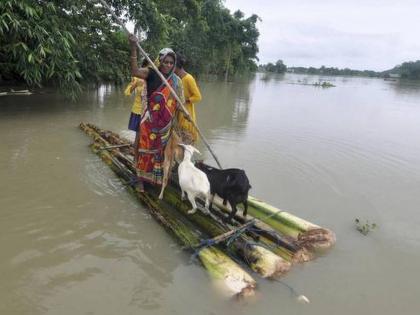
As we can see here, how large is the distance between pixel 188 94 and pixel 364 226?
2766 millimetres

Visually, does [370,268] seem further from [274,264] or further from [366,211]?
[366,211]

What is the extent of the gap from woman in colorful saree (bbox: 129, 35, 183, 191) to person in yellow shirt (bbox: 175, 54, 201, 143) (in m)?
0.13

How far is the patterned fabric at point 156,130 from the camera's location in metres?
4.12

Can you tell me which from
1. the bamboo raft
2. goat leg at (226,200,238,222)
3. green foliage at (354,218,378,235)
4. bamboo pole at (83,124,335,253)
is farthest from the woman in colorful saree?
green foliage at (354,218,378,235)

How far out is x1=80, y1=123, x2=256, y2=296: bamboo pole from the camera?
2943mm

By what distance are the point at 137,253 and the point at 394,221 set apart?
3453 millimetres

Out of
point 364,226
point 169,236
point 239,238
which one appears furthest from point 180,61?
point 364,226

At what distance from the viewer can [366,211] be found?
5.02m

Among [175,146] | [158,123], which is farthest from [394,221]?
[158,123]

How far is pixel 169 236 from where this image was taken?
389cm

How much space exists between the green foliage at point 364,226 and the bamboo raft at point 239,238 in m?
0.79

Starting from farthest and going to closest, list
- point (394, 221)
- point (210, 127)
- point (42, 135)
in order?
point (210, 127)
point (42, 135)
point (394, 221)

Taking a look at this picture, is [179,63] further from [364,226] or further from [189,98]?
[364,226]

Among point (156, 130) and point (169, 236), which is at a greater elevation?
point (156, 130)
